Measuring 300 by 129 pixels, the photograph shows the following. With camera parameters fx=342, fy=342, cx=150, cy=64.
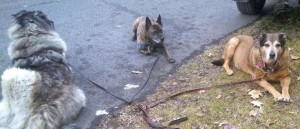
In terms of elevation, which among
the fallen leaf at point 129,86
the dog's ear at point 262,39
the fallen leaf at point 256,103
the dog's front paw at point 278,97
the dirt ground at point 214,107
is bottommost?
the fallen leaf at point 129,86

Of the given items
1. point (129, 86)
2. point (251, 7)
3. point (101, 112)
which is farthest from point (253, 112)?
point (251, 7)

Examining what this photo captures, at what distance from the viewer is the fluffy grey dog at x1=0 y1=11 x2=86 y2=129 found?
13.0ft

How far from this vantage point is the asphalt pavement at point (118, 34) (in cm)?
527

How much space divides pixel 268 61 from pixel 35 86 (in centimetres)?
305

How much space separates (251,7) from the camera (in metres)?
7.53

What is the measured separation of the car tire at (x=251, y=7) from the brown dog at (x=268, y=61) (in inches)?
91.8

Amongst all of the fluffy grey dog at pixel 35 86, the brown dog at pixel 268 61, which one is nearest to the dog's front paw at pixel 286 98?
the brown dog at pixel 268 61

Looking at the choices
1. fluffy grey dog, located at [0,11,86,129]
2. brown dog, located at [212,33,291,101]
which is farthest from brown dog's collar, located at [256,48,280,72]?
fluffy grey dog, located at [0,11,86,129]

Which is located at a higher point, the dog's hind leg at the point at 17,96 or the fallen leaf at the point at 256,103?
the dog's hind leg at the point at 17,96

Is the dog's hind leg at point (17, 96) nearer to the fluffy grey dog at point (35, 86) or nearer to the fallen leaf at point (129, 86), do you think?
the fluffy grey dog at point (35, 86)

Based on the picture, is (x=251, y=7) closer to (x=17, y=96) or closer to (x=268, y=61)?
(x=268, y=61)

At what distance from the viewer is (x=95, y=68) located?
583 cm

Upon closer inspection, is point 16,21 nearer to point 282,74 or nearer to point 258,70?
point 258,70

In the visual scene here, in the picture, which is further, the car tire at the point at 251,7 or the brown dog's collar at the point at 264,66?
the car tire at the point at 251,7
